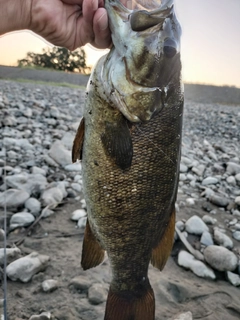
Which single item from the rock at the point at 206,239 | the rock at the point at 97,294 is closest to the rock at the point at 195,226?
the rock at the point at 206,239

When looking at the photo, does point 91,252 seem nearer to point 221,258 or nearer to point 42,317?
point 42,317

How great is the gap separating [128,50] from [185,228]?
2.94m

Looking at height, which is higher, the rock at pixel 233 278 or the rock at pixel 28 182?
the rock at pixel 28 182

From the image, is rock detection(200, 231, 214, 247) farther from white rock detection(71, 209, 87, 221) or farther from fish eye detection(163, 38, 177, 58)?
fish eye detection(163, 38, 177, 58)

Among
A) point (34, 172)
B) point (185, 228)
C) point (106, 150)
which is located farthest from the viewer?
point (34, 172)

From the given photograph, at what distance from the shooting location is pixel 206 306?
3369mm

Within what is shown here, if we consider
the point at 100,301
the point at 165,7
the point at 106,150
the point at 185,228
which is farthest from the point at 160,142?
the point at 185,228

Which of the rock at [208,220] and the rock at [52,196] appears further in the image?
the rock at [208,220]

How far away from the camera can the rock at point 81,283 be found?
333 cm

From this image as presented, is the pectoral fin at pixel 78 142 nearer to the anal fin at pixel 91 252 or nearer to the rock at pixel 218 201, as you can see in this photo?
the anal fin at pixel 91 252

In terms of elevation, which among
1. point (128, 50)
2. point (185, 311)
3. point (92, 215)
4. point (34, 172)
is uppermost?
point (128, 50)

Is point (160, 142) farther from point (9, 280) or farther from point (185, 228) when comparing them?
point (185, 228)

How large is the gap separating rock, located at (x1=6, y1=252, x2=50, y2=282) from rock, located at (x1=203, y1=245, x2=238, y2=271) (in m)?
1.62

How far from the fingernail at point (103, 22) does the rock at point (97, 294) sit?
7.04 ft
